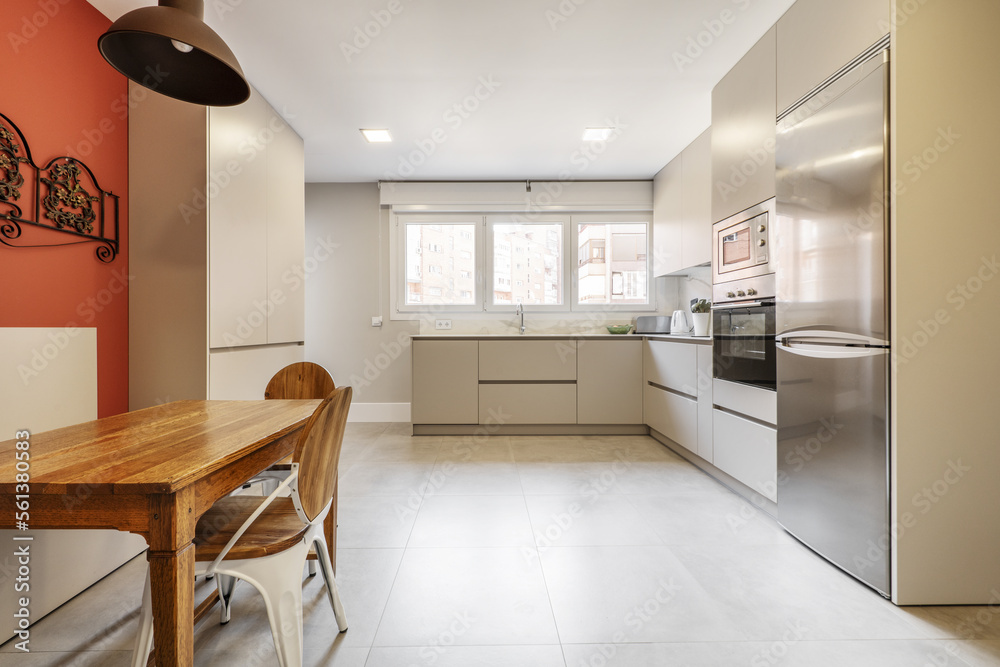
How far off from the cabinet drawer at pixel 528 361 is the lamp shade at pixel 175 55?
9.74 feet

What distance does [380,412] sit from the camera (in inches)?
194

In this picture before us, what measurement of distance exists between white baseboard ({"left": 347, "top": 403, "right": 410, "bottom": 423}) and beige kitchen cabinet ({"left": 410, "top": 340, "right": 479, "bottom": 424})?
0.73m

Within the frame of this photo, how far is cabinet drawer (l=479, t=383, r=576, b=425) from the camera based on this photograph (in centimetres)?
427

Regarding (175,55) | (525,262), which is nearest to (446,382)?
(525,262)

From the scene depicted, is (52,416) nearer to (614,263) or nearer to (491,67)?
(491,67)

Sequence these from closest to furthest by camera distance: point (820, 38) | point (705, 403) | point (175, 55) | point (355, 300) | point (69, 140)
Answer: point (175, 55) → point (820, 38) → point (69, 140) → point (705, 403) → point (355, 300)

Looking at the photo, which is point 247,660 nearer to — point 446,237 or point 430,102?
point 430,102

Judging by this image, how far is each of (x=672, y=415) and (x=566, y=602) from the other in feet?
7.43

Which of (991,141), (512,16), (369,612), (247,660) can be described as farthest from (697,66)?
(247,660)

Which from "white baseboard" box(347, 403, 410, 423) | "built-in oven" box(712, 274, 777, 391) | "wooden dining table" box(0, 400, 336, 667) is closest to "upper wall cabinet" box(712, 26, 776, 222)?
"built-in oven" box(712, 274, 777, 391)

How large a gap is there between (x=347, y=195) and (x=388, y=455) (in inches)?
108

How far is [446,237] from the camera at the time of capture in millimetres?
4957

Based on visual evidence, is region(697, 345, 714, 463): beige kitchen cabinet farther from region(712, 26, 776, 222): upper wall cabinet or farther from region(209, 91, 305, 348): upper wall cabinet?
region(209, 91, 305, 348): upper wall cabinet

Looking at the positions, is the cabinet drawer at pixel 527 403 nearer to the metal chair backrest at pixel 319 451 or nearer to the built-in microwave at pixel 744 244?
the built-in microwave at pixel 744 244
